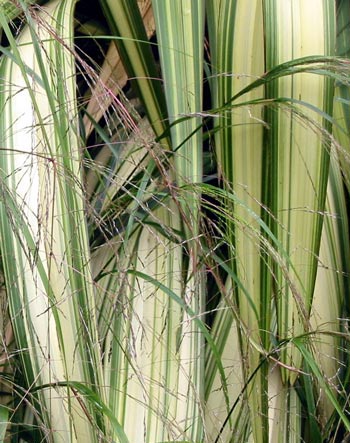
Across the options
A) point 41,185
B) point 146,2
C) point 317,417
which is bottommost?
point 317,417

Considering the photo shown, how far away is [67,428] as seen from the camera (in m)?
0.69

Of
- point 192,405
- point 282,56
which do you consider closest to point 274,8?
point 282,56

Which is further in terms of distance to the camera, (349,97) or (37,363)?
(349,97)

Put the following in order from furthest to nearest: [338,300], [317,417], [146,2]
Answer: [146,2] → [338,300] → [317,417]

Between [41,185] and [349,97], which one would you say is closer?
[41,185]

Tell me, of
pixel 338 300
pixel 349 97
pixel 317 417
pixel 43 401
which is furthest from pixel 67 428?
pixel 349 97

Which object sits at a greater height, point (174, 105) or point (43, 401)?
point (174, 105)

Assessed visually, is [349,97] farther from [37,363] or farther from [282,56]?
[37,363]

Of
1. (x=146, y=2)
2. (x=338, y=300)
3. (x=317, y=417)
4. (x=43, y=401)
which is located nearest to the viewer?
(x=43, y=401)

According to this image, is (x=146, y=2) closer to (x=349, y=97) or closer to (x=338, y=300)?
(x=349, y=97)

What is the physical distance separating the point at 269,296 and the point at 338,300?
158 millimetres

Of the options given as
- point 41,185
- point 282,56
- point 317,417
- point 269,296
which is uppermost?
point 282,56

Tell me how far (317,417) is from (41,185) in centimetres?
38

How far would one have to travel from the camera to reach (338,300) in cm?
92
